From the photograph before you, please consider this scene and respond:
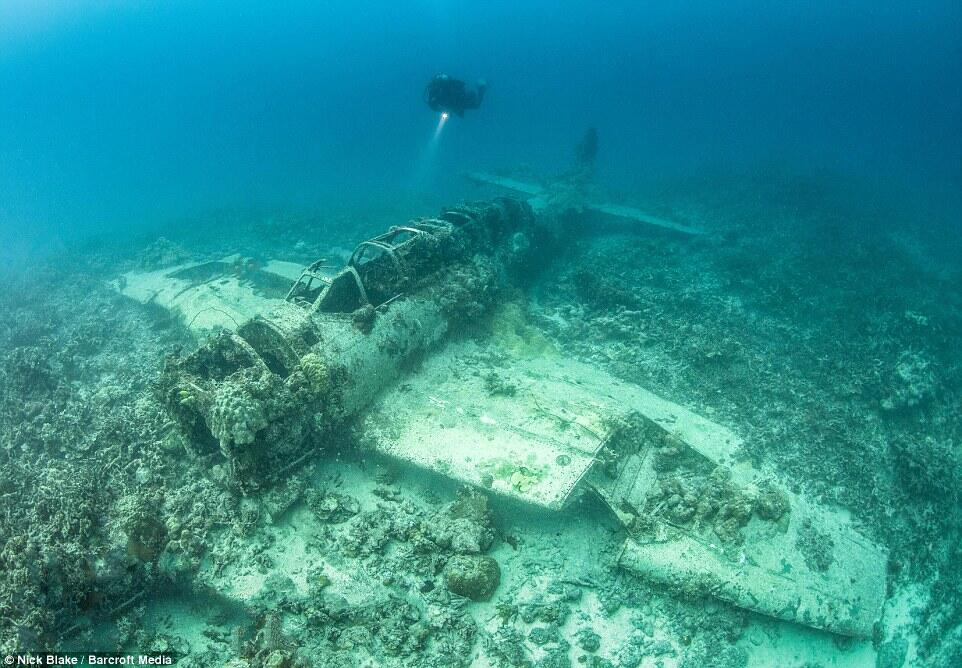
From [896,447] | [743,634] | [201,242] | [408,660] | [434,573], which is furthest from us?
[201,242]

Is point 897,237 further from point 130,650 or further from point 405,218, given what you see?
point 130,650

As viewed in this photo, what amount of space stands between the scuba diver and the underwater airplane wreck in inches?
612

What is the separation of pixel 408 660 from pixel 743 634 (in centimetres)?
442

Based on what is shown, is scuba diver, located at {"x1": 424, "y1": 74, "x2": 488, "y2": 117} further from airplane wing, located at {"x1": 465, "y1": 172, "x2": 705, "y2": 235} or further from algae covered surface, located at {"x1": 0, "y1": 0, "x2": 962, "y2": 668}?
algae covered surface, located at {"x1": 0, "y1": 0, "x2": 962, "y2": 668}

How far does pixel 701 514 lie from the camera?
6.98 meters

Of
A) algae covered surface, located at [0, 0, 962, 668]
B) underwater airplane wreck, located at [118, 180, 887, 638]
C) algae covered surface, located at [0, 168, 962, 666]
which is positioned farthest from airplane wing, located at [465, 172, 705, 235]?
underwater airplane wreck, located at [118, 180, 887, 638]

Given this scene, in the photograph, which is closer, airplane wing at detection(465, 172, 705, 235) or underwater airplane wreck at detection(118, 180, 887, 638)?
underwater airplane wreck at detection(118, 180, 887, 638)

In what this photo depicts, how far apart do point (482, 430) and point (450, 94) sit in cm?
2115

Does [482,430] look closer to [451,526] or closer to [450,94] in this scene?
[451,526]

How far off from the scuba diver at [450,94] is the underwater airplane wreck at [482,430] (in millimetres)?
15546

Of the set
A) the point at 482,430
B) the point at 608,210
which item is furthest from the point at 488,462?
the point at 608,210

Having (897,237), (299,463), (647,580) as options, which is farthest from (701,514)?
(897,237)

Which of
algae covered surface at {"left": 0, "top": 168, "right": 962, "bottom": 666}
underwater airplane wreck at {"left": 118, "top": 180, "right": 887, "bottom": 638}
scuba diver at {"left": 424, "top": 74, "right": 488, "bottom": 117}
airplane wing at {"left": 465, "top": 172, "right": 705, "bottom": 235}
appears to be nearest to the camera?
algae covered surface at {"left": 0, "top": 168, "right": 962, "bottom": 666}

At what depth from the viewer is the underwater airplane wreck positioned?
21.2ft
